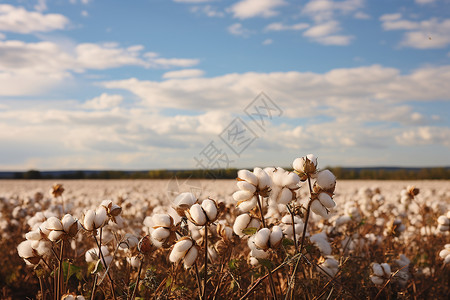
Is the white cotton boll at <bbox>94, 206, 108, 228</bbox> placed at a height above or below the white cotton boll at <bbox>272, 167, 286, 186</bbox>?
below

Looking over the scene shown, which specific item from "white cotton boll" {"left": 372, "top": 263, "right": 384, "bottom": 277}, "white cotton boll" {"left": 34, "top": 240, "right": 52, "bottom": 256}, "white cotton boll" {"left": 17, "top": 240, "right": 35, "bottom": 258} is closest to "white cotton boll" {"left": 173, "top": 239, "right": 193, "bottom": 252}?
"white cotton boll" {"left": 34, "top": 240, "right": 52, "bottom": 256}

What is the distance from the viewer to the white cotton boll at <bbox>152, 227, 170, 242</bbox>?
2254mm

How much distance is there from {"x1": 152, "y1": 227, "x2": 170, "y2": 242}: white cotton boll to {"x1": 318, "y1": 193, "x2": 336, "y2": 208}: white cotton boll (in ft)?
2.71

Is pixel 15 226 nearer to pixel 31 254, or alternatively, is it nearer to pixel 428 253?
pixel 31 254

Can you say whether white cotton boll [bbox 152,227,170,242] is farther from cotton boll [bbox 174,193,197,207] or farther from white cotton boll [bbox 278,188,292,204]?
white cotton boll [bbox 278,188,292,204]

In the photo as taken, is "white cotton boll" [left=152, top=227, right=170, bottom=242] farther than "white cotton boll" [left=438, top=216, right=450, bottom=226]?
No

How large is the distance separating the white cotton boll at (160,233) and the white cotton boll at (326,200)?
0.83 meters

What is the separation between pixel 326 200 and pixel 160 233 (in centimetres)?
88

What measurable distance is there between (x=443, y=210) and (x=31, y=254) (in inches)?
257

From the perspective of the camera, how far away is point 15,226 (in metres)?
6.93

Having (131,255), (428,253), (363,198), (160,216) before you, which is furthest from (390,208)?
(160,216)

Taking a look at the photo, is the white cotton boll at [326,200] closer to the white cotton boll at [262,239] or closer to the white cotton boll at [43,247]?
the white cotton boll at [262,239]

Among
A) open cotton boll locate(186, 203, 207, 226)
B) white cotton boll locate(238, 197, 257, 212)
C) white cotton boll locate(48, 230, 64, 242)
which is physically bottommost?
white cotton boll locate(48, 230, 64, 242)

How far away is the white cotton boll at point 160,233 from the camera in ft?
7.39
